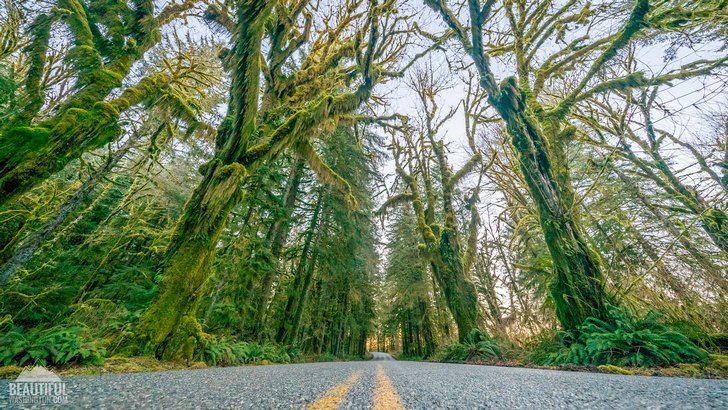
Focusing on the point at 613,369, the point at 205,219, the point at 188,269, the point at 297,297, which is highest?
the point at 205,219

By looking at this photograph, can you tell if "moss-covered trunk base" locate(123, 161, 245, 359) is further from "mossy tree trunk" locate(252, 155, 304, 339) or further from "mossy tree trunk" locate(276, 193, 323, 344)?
"mossy tree trunk" locate(276, 193, 323, 344)

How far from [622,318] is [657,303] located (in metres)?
1.09

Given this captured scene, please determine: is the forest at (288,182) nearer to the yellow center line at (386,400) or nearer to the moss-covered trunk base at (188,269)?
the moss-covered trunk base at (188,269)

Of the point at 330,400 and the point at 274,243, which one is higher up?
the point at 274,243

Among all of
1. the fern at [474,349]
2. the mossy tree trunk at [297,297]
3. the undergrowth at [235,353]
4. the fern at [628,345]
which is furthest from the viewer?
the mossy tree trunk at [297,297]

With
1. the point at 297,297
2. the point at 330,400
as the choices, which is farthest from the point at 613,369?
the point at 297,297

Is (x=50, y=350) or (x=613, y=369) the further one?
(x=613, y=369)

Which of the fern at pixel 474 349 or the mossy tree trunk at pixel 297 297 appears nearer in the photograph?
the fern at pixel 474 349

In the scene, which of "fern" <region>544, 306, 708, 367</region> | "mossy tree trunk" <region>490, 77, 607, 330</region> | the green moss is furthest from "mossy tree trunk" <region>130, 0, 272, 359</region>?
"fern" <region>544, 306, 708, 367</region>

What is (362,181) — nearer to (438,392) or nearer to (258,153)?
(258,153)

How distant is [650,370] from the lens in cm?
366

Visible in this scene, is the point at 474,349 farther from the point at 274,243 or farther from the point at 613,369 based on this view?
the point at 274,243

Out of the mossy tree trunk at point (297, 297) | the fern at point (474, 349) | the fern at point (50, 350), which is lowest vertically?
the fern at point (50, 350)

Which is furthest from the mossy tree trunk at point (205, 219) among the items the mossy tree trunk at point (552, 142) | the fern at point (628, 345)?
the fern at point (628, 345)
